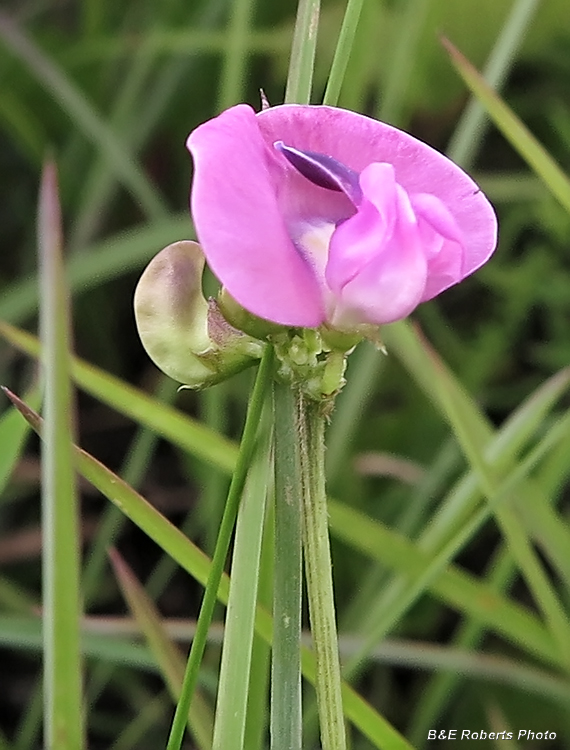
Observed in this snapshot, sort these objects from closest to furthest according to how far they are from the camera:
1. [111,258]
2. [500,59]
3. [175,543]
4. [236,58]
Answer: [175,543] → [500,59] → [236,58] → [111,258]

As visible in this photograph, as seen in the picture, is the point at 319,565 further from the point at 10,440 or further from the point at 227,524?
the point at 10,440

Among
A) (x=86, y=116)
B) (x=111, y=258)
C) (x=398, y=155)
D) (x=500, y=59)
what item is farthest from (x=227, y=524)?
(x=86, y=116)

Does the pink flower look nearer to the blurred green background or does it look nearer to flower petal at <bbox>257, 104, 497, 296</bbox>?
flower petal at <bbox>257, 104, 497, 296</bbox>

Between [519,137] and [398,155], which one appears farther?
[519,137]

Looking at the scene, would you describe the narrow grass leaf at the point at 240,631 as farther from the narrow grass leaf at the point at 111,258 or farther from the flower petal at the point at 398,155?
the narrow grass leaf at the point at 111,258

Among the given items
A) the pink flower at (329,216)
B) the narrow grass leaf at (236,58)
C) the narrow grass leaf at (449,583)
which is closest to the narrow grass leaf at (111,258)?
the narrow grass leaf at (236,58)

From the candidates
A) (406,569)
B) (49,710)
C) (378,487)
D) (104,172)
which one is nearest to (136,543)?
(378,487)

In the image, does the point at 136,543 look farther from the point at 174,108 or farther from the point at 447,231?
the point at 447,231
